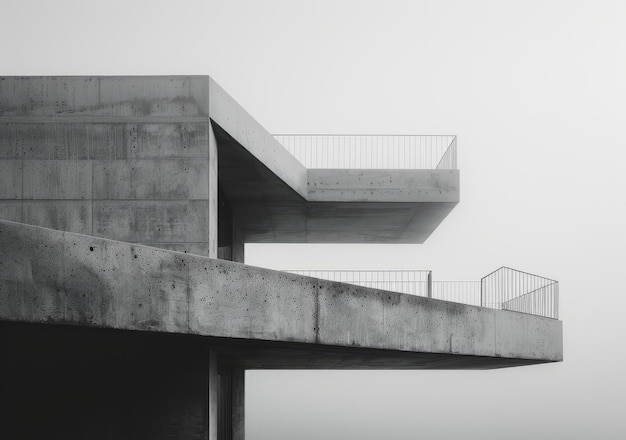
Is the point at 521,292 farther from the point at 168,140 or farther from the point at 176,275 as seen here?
the point at 176,275

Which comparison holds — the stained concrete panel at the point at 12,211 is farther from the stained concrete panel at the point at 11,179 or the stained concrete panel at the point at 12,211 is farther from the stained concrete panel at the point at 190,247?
the stained concrete panel at the point at 190,247

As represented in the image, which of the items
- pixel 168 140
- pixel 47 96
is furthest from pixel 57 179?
pixel 168 140

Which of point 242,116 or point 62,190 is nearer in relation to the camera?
point 62,190

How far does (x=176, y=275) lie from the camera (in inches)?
388

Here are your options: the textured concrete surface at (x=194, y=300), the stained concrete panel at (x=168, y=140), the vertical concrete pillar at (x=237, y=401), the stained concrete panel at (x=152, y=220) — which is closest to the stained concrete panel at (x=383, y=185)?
the vertical concrete pillar at (x=237, y=401)

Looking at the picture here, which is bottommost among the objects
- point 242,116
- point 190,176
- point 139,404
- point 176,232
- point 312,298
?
point 139,404

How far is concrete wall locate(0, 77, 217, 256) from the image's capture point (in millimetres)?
16172

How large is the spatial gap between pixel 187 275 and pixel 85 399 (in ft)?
14.3

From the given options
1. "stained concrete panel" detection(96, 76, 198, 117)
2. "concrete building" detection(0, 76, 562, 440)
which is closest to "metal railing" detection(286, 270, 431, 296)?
"concrete building" detection(0, 76, 562, 440)

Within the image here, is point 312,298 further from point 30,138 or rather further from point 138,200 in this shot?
point 30,138

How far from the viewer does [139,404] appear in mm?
13312

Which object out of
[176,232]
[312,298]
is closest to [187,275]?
[312,298]

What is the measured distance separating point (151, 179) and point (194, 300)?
675 centimetres

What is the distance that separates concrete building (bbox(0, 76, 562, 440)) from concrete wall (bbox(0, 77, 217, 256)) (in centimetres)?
3
